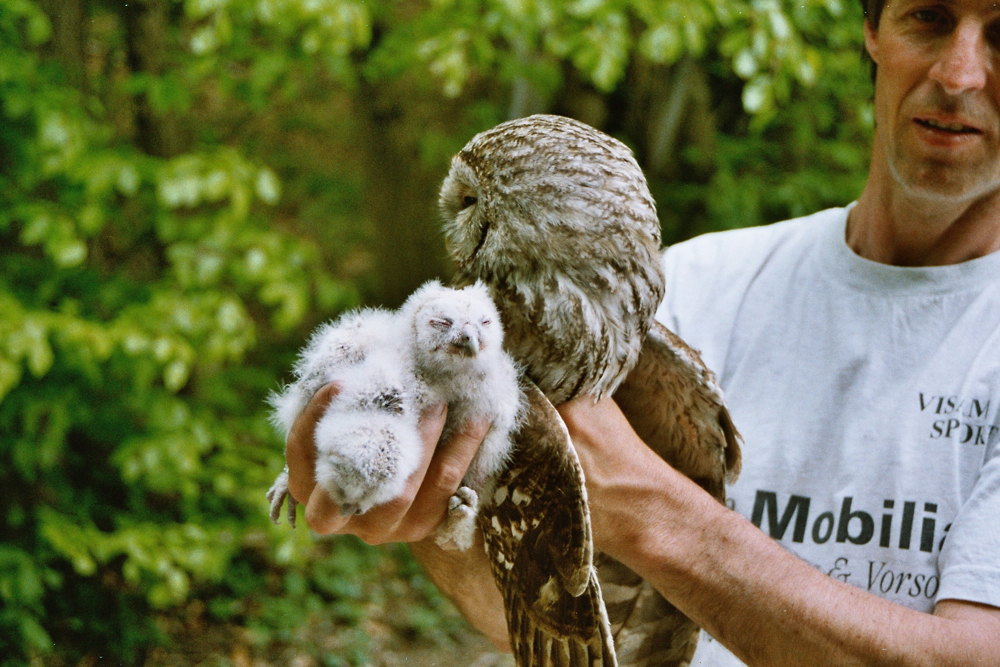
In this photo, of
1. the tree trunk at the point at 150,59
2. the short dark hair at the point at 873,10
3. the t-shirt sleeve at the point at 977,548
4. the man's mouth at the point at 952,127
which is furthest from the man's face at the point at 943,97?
the tree trunk at the point at 150,59

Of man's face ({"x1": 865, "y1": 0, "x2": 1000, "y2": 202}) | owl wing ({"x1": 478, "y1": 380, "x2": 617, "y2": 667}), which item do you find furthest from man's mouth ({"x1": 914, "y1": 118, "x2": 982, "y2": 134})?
owl wing ({"x1": 478, "y1": 380, "x2": 617, "y2": 667})

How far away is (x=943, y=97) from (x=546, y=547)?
1.19 m

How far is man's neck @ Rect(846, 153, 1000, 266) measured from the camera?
1.78 metres

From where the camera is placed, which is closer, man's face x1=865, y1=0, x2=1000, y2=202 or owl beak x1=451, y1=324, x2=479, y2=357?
owl beak x1=451, y1=324, x2=479, y2=357

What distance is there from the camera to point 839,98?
436 cm

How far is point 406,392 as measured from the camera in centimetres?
149

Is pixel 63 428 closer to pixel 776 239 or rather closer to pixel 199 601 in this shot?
pixel 199 601

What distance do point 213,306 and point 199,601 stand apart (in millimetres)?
1659

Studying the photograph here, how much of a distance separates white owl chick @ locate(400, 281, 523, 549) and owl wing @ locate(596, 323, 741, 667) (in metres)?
0.41

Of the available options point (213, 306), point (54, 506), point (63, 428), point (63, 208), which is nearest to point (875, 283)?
point (213, 306)

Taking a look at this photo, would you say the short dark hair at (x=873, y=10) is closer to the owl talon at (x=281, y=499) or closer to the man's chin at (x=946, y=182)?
the man's chin at (x=946, y=182)

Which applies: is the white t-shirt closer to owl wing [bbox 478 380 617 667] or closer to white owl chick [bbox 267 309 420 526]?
owl wing [bbox 478 380 617 667]

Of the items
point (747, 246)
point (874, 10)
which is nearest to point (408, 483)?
point (747, 246)

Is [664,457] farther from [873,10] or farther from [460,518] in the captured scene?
[873,10]
